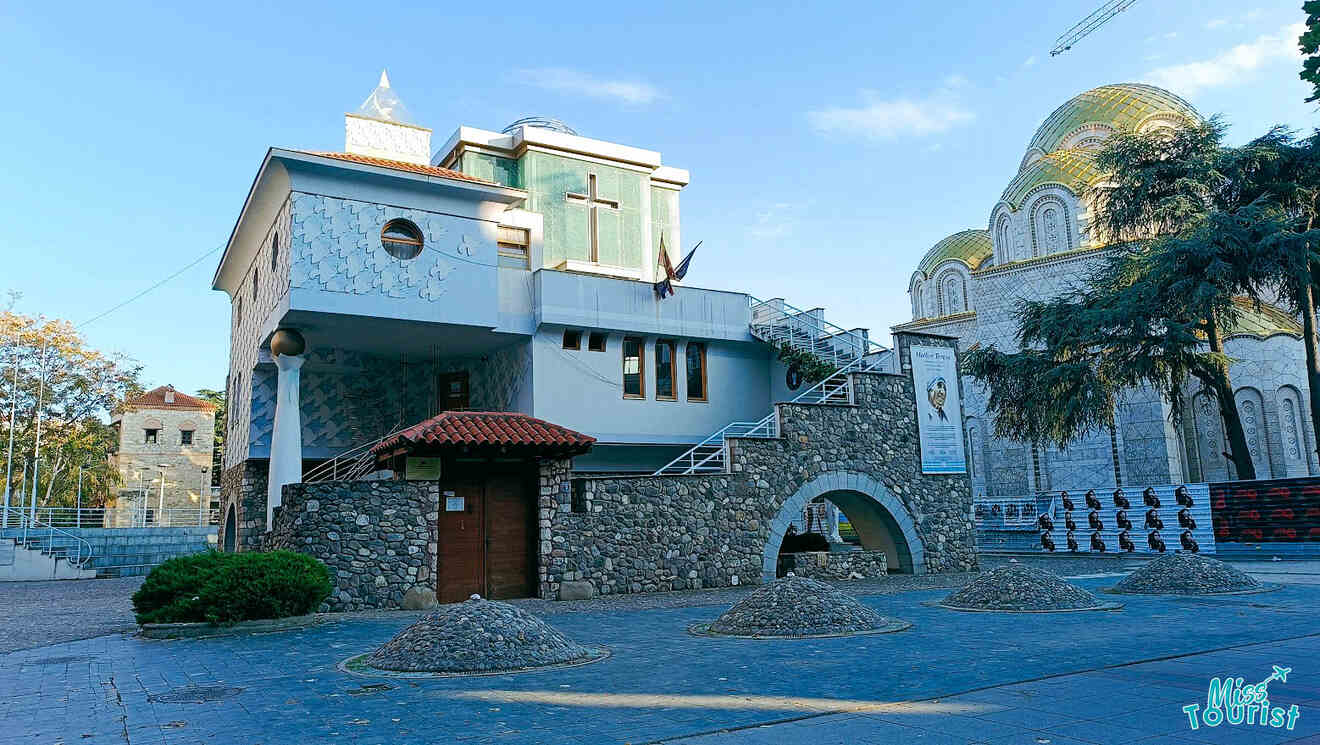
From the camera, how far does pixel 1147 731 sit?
5.54 metres

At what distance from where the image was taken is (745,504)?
19172 millimetres

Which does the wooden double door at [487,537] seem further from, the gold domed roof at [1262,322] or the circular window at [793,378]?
the gold domed roof at [1262,322]

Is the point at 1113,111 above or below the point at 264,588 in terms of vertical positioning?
above

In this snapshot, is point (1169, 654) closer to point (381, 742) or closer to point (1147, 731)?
point (1147, 731)

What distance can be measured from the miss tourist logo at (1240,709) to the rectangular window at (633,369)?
55.8 feet

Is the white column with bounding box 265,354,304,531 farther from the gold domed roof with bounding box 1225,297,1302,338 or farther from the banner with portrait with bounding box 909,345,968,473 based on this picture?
the gold domed roof with bounding box 1225,297,1302,338

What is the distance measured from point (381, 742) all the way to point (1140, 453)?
114 feet

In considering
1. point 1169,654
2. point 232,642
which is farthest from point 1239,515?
point 232,642

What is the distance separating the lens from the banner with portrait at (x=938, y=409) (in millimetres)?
22109

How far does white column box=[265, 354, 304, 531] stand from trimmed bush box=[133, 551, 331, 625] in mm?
6152

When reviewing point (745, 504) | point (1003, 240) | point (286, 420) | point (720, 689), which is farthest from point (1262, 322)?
point (720, 689)

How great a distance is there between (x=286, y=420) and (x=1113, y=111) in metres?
39.6

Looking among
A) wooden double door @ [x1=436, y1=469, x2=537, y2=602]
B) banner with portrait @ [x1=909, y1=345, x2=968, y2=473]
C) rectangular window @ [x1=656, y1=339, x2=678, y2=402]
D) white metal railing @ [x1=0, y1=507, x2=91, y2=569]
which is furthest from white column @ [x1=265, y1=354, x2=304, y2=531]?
banner with portrait @ [x1=909, y1=345, x2=968, y2=473]

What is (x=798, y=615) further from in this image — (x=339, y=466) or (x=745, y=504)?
(x=339, y=466)
